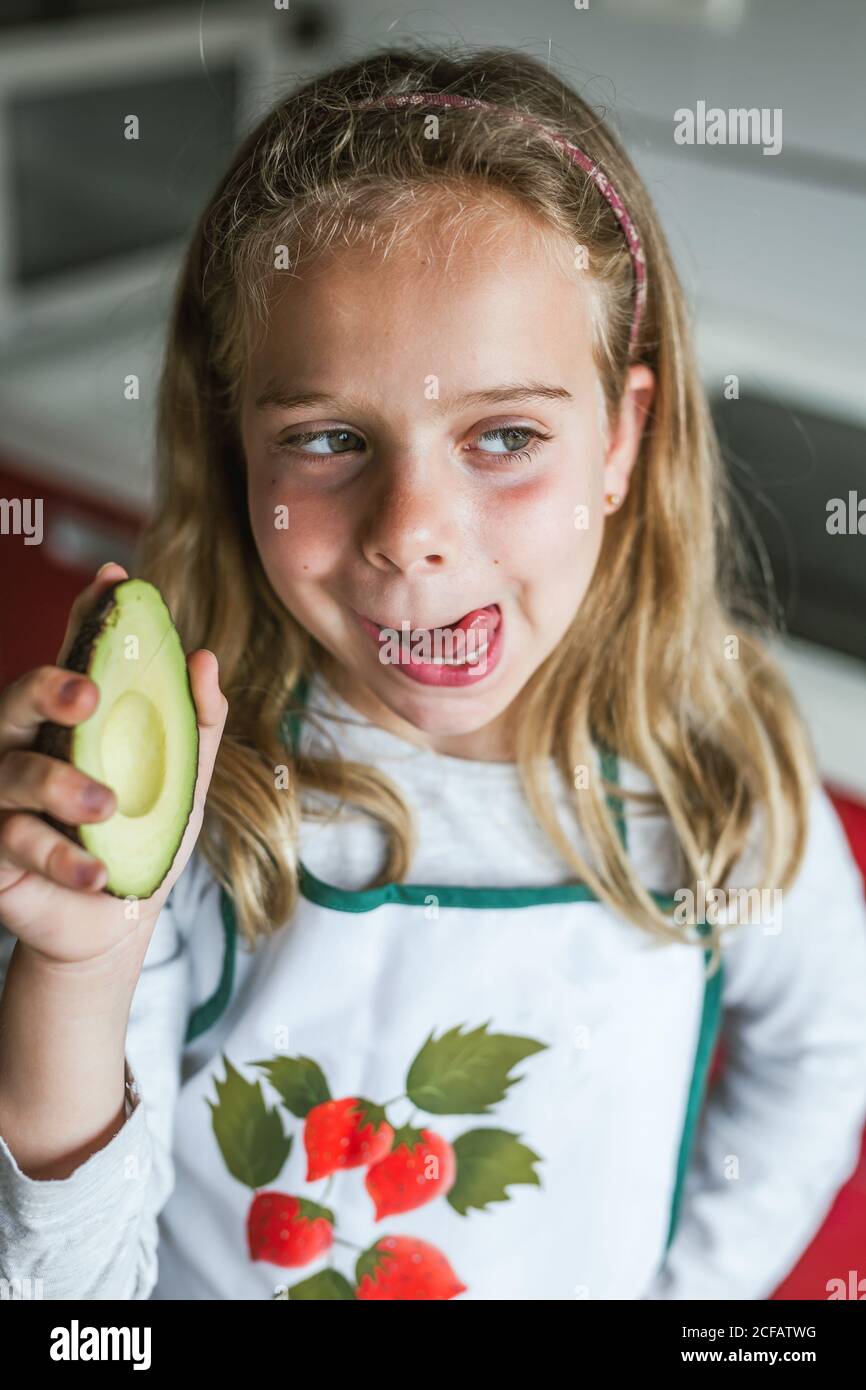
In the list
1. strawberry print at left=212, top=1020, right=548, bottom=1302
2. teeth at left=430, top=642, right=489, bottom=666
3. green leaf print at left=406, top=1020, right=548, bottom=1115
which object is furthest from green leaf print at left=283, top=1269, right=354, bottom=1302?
teeth at left=430, top=642, right=489, bottom=666

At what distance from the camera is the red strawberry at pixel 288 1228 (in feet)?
2.42

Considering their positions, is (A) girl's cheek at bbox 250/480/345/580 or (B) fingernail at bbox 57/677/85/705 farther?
(A) girl's cheek at bbox 250/480/345/580

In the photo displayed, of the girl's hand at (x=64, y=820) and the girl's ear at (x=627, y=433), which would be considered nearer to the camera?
the girl's hand at (x=64, y=820)

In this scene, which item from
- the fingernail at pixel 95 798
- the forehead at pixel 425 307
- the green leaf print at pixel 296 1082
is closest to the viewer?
the fingernail at pixel 95 798

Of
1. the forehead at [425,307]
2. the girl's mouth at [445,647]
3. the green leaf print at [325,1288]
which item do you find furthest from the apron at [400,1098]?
the forehead at [425,307]

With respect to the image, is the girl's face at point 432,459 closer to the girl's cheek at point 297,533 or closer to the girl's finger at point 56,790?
the girl's cheek at point 297,533

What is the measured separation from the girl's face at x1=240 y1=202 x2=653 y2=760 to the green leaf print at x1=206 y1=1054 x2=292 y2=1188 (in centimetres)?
22

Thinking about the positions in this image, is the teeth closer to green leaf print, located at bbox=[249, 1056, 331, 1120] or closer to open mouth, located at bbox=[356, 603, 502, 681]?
open mouth, located at bbox=[356, 603, 502, 681]

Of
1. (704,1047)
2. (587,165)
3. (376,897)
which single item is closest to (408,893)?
(376,897)

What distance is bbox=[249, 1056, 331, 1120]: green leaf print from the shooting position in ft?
2.37

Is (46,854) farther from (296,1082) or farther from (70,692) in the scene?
(296,1082)

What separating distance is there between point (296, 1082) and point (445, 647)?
9.6 inches

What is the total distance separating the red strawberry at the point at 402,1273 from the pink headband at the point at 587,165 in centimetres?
49

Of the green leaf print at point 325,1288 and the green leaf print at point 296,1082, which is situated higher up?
the green leaf print at point 296,1082
